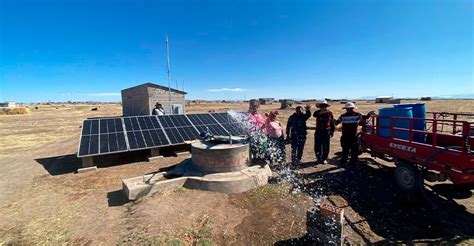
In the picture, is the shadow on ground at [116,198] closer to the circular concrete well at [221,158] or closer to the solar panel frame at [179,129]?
the circular concrete well at [221,158]

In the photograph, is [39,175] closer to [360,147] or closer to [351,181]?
[351,181]

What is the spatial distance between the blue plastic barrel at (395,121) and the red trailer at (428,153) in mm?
41

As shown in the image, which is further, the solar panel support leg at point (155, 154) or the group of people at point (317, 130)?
the solar panel support leg at point (155, 154)

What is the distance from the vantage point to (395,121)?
7.03 metres

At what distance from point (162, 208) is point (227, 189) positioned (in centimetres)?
167

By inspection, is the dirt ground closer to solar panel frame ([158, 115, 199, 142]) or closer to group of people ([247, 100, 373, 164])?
group of people ([247, 100, 373, 164])

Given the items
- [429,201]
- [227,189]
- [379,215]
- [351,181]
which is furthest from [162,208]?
[429,201]

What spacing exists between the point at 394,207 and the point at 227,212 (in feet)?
12.1

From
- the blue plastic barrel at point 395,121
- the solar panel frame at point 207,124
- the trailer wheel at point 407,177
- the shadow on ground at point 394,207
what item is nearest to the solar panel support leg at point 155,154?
the solar panel frame at point 207,124

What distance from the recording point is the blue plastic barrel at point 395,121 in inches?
268

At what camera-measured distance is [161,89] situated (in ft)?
84.9

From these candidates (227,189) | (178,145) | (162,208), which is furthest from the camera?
(178,145)

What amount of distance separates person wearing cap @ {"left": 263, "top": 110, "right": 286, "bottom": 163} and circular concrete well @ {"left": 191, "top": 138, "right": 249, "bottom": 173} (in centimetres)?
135

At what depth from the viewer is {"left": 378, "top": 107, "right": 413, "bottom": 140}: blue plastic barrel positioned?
6805 mm
